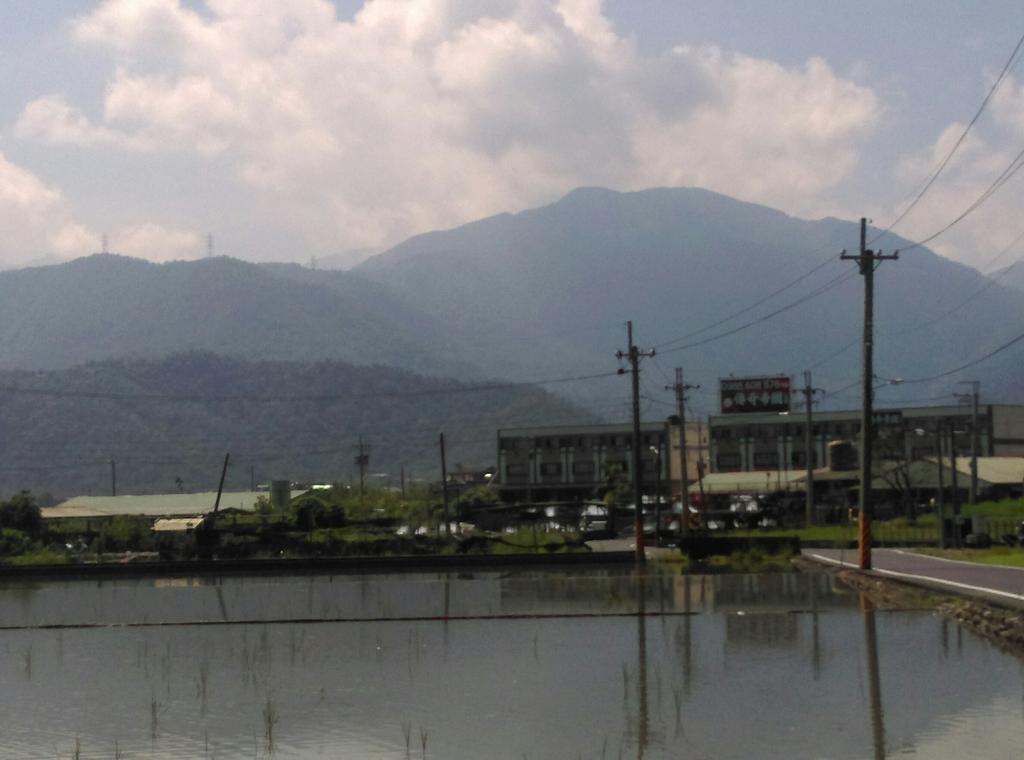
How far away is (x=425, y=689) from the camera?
17.8m

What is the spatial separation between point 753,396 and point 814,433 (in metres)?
6.14

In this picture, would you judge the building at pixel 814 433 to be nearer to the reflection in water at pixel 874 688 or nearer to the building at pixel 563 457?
the building at pixel 563 457

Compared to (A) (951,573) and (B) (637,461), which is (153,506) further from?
(A) (951,573)

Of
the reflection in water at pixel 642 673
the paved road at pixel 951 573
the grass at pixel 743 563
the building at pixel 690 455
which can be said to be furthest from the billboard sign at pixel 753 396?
the reflection in water at pixel 642 673

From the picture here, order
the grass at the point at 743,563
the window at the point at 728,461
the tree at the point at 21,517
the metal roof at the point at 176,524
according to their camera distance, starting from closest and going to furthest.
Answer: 1. the grass at the point at 743,563
2. the tree at the point at 21,517
3. the metal roof at the point at 176,524
4. the window at the point at 728,461

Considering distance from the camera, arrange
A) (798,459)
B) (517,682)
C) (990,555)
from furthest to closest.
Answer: (798,459), (990,555), (517,682)

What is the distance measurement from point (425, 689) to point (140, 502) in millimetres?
84534

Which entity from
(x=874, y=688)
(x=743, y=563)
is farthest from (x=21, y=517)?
(x=874, y=688)

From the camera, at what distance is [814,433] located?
113 meters

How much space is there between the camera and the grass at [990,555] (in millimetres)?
34916

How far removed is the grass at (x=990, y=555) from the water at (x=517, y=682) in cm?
653

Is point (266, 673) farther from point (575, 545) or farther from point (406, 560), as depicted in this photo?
point (575, 545)

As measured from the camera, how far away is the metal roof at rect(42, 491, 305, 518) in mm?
86875

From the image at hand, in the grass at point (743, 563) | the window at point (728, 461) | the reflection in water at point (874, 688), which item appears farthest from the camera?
the window at point (728, 461)
